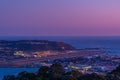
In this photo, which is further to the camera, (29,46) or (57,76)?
(29,46)

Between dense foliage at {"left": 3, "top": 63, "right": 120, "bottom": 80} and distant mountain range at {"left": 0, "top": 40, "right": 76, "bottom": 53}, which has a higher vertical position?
dense foliage at {"left": 3, "top": 63, "right": 120, "bottom": 80}

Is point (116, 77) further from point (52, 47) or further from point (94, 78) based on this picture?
point (52, 47)

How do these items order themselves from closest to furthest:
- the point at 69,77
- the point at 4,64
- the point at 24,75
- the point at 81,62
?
the point at 69,77
the point at 24,75
the point at 4,64
the point at 81,62

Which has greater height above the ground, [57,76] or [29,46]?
[57,76]

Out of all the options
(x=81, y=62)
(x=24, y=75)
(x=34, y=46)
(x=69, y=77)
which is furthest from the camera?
(x=34, y=46)

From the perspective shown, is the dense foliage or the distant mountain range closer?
the dense foliage

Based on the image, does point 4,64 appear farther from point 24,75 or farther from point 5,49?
point 24,75

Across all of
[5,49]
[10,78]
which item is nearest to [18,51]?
[5,49]

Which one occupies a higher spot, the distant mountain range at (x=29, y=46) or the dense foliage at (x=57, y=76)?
the dense foliage at (x=57, y=76)

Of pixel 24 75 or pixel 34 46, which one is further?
pixel 34 46

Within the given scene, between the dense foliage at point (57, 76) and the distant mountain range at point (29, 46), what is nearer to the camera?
the dense foliage at point (57, 76)
